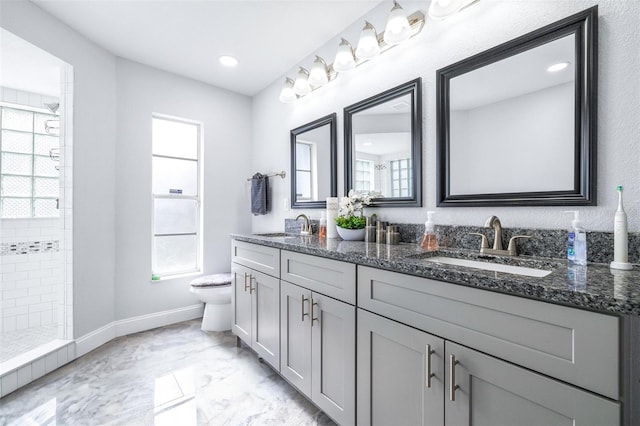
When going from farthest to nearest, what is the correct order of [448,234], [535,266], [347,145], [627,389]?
[347,145], [448,234], [535,266], [627,389]

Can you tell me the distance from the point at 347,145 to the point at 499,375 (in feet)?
5.47

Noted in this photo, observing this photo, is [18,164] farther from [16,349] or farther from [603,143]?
[603,143]

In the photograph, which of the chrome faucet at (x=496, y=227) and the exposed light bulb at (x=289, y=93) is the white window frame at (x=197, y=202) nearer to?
the exposed light bulb at (x=289, y=93)

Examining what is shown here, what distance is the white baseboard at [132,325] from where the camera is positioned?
231 centimetres

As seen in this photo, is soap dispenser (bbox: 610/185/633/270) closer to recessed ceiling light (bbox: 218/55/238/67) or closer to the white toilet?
the white toilet

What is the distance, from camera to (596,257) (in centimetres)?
108

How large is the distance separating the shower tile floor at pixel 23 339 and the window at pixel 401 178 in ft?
9.70

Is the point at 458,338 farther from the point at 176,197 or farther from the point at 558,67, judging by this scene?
the point at 176,197

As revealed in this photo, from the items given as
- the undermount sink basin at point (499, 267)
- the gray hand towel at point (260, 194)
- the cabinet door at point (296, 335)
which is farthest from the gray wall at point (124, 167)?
the undermount sink basin at point (499, 267)

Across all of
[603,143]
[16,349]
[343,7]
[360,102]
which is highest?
[343,7]

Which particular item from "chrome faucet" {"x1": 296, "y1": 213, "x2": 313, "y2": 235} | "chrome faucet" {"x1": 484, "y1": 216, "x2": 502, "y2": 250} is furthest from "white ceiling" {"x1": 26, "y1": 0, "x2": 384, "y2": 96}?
"chrome faucet" {"x1": 484, "y1": 216, "x2": 502, "y2": 250}

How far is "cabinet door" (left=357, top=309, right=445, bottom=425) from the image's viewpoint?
3.28ft

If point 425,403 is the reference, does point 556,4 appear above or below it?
above

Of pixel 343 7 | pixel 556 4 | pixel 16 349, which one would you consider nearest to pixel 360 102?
pixel 343 7
